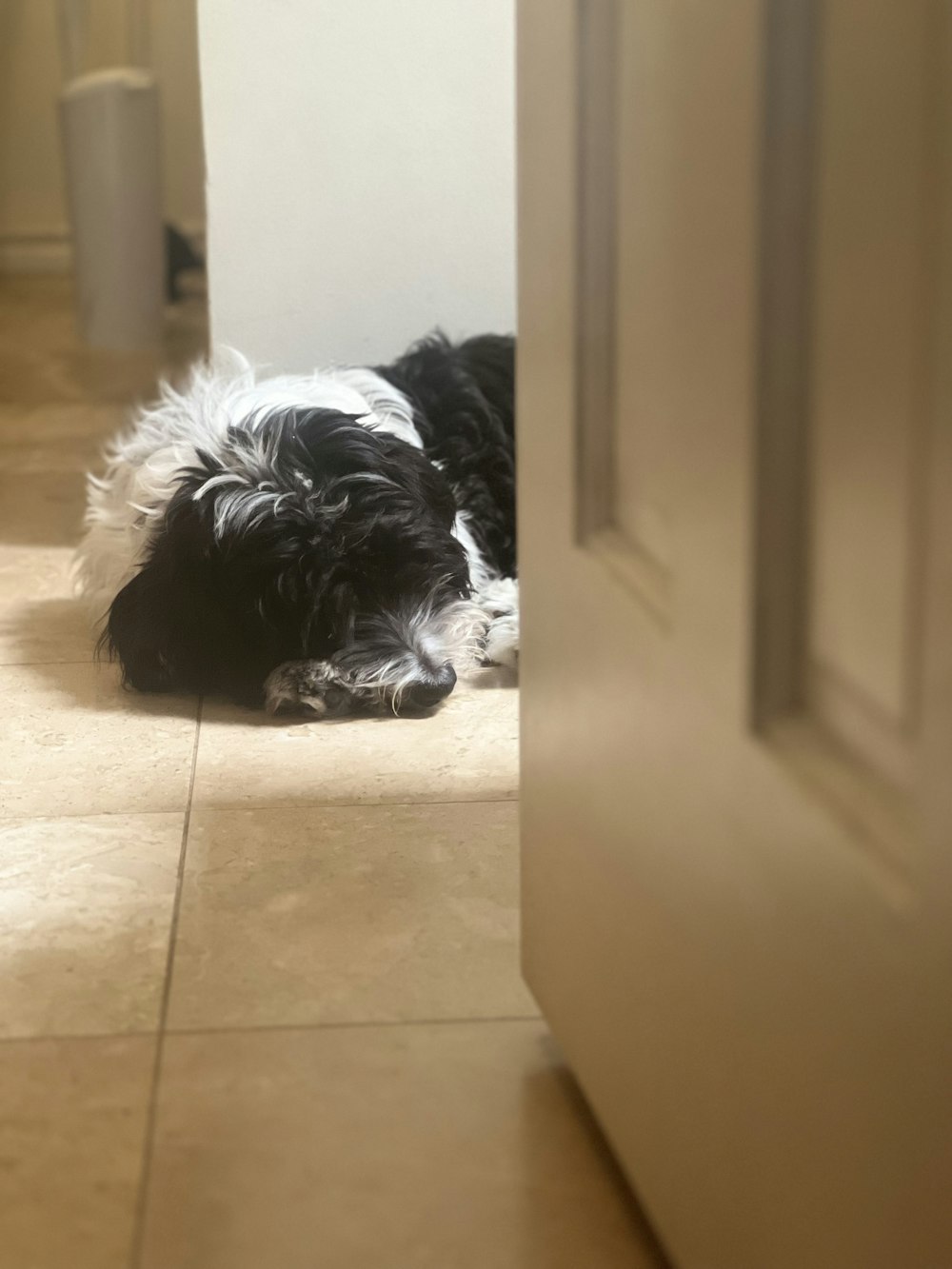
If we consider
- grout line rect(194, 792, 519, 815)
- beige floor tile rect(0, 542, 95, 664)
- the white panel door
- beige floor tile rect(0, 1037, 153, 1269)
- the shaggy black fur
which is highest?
the white panel door

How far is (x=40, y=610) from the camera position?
2.62 meters

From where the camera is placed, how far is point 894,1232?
653mm

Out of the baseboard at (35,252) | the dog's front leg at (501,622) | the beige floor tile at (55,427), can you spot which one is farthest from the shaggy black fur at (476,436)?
the baseboard at (35,252)

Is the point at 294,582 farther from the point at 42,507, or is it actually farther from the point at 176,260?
the point at 176,260

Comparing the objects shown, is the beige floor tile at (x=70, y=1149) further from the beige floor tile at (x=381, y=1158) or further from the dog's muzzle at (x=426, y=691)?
the dog's muzzle at (x=426, y=691)

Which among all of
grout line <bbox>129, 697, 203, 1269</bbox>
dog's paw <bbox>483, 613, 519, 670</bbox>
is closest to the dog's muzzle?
dog's paw <bbox>483, 613, 519, 670</bbox>

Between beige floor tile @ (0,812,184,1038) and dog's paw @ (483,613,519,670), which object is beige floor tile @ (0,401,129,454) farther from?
beige floor tile @ (0,812,184,1038)

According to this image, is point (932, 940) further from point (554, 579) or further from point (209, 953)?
point (209, 953)

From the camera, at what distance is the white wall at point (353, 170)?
282 cm

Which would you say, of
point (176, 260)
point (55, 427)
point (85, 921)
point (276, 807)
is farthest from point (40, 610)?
point (176, 260)

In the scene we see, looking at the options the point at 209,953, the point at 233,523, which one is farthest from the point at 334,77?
the point at 209,953

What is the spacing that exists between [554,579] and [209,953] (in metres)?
0.59

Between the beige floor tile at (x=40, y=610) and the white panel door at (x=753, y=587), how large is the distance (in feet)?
4.95

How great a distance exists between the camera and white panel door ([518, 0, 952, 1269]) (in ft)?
1.99
